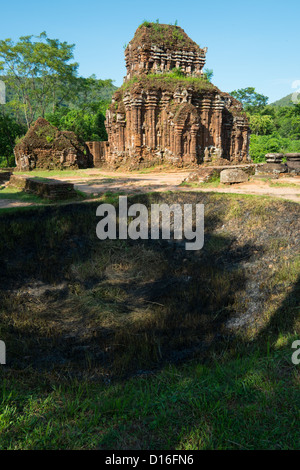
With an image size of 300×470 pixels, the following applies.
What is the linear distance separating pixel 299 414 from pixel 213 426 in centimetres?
68

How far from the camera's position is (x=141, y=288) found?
21.5 ft

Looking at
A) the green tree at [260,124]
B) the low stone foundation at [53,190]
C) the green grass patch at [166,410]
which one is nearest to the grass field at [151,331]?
the green grass patch at [166,410]

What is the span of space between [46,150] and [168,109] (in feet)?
22.9

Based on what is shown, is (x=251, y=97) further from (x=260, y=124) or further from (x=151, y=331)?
(x=151, y=331)

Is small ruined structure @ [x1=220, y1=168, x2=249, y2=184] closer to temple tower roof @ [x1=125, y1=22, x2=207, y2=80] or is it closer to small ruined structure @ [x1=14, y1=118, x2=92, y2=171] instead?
temple tower roof @ [x1=125, y1=22, x2=207, y2=80]

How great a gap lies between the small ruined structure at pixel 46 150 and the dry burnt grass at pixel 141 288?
11.2 meters

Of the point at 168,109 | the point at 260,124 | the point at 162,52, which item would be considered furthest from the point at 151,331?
the point at 260,124

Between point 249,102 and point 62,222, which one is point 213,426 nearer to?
point 62,222

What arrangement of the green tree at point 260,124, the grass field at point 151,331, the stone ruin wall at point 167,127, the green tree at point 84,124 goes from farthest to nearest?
the green tree at point 260,124 < the green tree at point 84,124 < the stone ruin wall at point 167,127 < the grass field at point 151,331

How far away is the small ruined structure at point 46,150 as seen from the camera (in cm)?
1825

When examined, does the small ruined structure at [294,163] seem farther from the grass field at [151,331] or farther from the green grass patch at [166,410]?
the green grass patch at [166,410]

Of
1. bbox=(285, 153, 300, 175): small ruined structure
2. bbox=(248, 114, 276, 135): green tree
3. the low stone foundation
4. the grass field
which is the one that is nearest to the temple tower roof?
bbox=(285, 153, 300, 175): small ruined structure

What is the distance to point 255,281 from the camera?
5996 mm

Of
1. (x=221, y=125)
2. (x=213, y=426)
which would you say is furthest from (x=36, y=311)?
(x=221, y=125)
